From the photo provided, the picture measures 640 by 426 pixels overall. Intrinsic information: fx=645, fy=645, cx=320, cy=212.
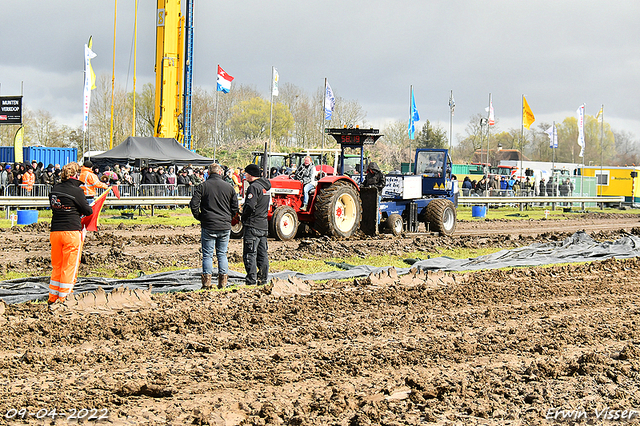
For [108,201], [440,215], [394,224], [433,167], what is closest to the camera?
[394,224]

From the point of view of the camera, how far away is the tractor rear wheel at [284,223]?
1371 centimetres

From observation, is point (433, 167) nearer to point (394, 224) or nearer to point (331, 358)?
point (394, 224)

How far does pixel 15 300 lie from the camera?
7.48 metres

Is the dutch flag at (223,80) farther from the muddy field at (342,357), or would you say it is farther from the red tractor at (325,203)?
the muddy field at (342,357)

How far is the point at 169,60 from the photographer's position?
25906 mm

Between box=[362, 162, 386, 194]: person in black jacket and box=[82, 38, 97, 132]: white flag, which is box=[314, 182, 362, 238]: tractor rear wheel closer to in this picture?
box=[362, 162, 386, 194]: person in black jacket

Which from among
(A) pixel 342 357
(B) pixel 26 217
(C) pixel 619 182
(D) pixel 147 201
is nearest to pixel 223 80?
(D) pixel 147 201

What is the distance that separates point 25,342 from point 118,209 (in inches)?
654

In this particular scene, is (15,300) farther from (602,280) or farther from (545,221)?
(545,221)

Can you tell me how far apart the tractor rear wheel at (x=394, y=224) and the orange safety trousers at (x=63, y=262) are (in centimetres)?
923

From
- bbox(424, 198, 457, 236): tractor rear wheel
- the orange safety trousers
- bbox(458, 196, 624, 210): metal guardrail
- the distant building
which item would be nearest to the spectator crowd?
bbox(424, 198, 457, 236): tractor rear wheel

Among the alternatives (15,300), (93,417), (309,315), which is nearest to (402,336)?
(309,315)

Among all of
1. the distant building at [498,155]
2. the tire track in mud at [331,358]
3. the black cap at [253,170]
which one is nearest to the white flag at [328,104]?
the black cap at [253,170]

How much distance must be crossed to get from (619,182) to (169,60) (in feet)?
85.1
